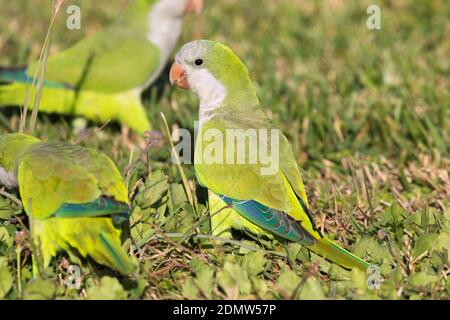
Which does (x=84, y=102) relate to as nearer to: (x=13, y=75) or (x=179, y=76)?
(x=13, y=75)

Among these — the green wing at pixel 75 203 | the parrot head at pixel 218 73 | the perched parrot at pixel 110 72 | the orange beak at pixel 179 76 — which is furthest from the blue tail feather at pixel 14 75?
the green wing at pixel 75 203

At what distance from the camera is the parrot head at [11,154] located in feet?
8.07

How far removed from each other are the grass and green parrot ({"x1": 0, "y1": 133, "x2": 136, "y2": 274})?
10cm

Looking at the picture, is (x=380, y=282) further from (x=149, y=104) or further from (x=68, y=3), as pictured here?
(x=68, y=3)

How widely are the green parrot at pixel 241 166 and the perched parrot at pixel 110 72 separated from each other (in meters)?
1.08

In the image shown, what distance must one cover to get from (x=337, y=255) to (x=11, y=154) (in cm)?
112

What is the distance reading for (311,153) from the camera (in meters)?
3.62

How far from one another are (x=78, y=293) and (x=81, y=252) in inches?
6.8

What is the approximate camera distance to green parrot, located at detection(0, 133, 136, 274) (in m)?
2.14

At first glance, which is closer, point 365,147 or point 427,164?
point 427,164

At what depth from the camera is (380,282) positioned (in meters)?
2.30

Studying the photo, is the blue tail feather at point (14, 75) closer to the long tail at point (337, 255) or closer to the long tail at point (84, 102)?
the long tail at point (84, 102)

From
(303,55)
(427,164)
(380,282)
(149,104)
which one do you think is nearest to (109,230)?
(380,282)

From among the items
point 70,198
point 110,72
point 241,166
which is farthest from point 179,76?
point 110,72
